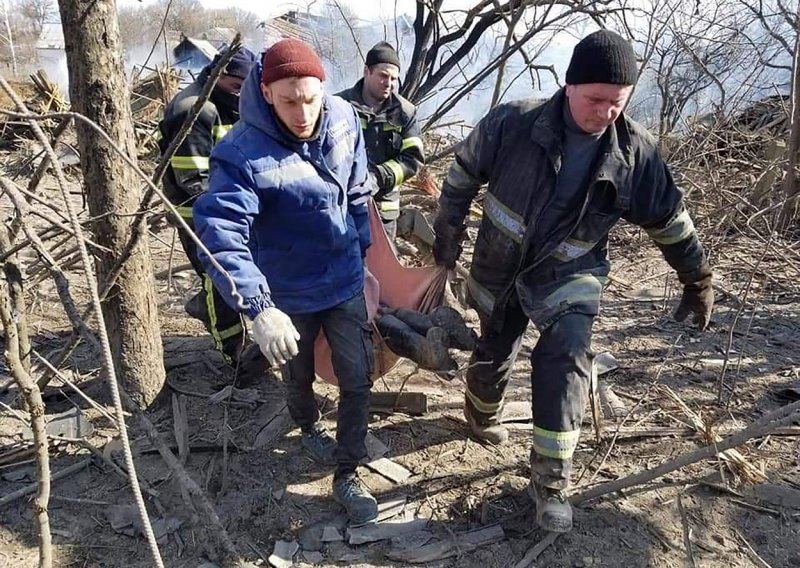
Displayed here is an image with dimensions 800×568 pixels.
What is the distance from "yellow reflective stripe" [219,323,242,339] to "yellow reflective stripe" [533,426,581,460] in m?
1.89

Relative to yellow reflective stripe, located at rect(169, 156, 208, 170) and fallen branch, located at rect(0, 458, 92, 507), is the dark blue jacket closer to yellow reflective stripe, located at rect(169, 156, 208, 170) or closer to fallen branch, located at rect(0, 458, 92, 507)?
yellow reflective stripe, located at rect(169, 156, 208, 170)

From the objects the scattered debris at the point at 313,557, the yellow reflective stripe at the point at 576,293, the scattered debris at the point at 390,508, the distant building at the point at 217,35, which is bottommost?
the scattered debris at the point at 313,557

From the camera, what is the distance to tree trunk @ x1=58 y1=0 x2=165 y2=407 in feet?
8.81

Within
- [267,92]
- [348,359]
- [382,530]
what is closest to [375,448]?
[382,530]

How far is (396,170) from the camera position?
4.14 meters

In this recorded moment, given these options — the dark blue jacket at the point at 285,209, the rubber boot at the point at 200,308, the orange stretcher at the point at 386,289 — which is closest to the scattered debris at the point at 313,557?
the orange stretcher at the point at 386,289

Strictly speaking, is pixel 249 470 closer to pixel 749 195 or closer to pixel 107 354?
pixel 107 354

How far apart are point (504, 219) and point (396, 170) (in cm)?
163

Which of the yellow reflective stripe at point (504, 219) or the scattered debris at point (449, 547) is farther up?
the yellow reflective stripe at point (504, 219)

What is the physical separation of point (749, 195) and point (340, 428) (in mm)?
5535

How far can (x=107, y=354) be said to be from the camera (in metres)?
1.34

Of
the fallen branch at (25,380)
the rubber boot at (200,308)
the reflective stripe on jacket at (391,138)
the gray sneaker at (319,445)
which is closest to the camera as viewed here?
the fallen branch at (25,380)

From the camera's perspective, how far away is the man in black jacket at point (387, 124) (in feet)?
13.6

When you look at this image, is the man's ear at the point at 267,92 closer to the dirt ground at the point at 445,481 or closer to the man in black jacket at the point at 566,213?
the man in black jacket at the point at 566,213
